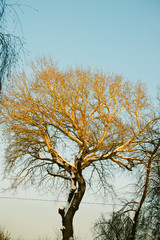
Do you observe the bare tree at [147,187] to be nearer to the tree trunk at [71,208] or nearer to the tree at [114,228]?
the tree at [114,228]

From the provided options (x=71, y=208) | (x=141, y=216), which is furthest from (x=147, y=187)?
(x=71, y=208)

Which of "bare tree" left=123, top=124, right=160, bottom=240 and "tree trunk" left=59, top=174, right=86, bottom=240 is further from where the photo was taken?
"tree trunk" left=59, top=174, right=86, bottom=240

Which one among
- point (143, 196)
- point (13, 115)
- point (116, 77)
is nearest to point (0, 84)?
point (143, 196)

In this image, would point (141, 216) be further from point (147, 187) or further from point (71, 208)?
point (71, 208)

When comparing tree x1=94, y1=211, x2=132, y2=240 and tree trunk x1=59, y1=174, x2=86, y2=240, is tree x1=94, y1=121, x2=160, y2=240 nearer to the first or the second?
tree x1=94, y1=211, x2=132, y2=240

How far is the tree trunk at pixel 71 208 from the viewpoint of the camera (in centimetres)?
908

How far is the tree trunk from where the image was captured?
9.08 metres

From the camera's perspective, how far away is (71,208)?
927cm

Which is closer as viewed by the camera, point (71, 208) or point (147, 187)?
point (147, 187)

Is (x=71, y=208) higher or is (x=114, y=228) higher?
(x=71, y=208)

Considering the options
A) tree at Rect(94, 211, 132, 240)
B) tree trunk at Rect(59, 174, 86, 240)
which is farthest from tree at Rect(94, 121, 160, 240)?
tree trunk at Rect(59, 174, 86, 240)

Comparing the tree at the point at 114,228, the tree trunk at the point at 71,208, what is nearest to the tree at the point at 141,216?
the tree at the point at 114,228

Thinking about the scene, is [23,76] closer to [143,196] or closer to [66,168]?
[66,168]

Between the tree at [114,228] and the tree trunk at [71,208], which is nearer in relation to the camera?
the tree at [114,228]
